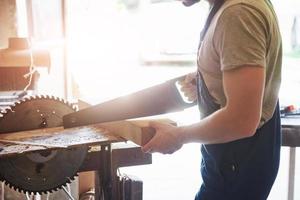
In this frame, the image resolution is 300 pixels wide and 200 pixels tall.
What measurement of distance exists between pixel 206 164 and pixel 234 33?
368mm

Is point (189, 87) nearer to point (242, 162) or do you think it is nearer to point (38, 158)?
point (242, 162)

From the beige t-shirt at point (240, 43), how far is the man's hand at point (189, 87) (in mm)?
179

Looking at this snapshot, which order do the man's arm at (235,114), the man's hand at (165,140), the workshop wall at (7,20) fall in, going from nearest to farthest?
1. the man's arm at (235,114)
2. the man's hand at (165,140)
3. the workshop wall at (7,20)

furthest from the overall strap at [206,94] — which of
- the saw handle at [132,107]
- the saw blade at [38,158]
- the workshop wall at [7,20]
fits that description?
the workshop wall at [7,20]

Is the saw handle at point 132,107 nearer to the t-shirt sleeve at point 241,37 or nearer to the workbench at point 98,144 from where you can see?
the workbench at point 98,144

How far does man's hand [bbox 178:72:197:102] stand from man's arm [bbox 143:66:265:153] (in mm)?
221

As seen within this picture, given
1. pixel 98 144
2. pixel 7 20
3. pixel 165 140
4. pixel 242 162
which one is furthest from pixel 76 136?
pixel 7 20

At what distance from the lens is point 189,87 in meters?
1.09

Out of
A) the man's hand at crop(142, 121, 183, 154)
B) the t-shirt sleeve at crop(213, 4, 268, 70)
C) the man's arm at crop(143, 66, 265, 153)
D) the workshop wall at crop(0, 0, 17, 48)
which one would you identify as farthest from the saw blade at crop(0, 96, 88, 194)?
the workshop wall at crop(0, 0, 17, 48)

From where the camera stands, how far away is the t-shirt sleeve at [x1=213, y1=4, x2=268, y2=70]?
755 mm

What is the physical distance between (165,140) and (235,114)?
18 cm

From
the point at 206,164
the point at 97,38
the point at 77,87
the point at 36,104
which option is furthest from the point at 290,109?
the point at 97,38

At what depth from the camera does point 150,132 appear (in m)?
0.93

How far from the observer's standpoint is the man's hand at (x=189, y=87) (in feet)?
3.54
